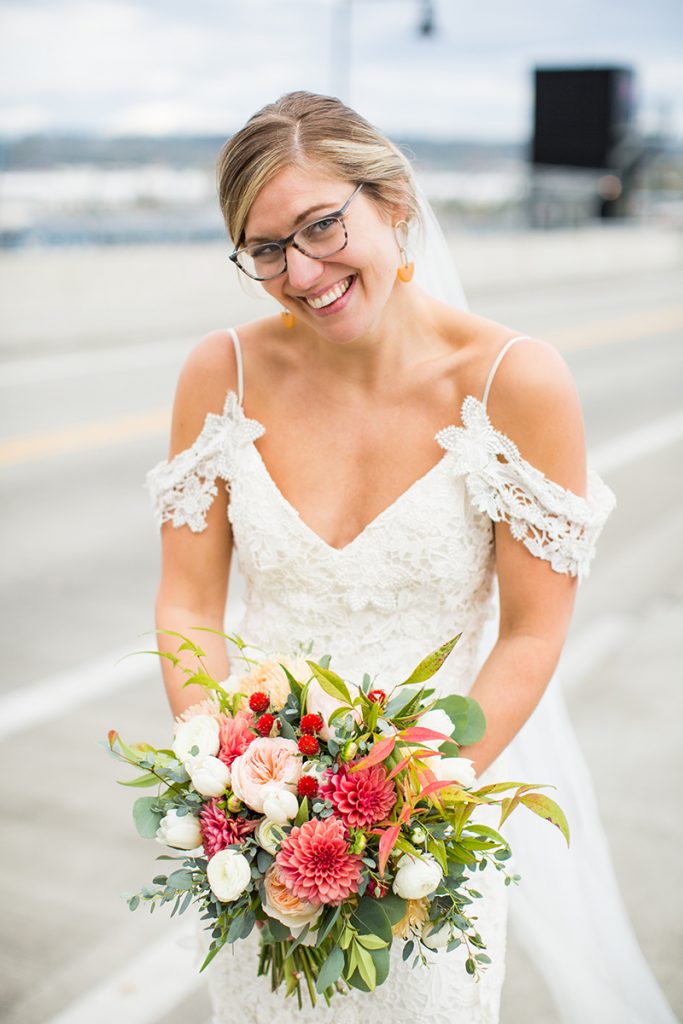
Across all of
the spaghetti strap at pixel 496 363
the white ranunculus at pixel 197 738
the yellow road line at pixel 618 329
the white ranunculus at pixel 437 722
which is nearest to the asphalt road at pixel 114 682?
the white ranunculus at pixel 197 738

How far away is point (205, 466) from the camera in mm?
2783

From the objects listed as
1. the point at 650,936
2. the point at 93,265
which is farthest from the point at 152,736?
the point at 93,265

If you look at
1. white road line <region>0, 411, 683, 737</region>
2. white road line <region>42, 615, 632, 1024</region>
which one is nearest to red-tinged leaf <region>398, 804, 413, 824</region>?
white road line <region>42, 615, 632, 1024</region>

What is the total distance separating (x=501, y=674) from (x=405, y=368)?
2.28ft

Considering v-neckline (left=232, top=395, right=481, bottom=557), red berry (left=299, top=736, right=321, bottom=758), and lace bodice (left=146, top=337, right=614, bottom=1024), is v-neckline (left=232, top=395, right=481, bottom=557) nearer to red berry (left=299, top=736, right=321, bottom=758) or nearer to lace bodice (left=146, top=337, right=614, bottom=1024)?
Result: lace bodice (left=146, top=337, right=614, bottom=1024)

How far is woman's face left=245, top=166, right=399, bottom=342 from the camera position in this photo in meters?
2.33

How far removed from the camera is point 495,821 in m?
2.80

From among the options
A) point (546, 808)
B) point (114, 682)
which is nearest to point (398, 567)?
point (546, 808)

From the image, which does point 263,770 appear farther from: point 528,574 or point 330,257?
point 330,257

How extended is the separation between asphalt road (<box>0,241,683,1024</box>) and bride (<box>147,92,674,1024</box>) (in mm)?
1613

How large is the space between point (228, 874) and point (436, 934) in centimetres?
44

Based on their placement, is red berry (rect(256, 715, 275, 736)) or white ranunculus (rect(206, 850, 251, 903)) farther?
red berry (rect(256, 715, 275, 736))

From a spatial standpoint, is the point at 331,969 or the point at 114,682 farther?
the point at 114,682

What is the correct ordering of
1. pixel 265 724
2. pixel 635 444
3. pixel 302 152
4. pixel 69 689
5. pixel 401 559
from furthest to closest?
pixel 635 444 → pixel 69 689 → pixel 401 559 → pixel 302 152 → pixel 265 724
